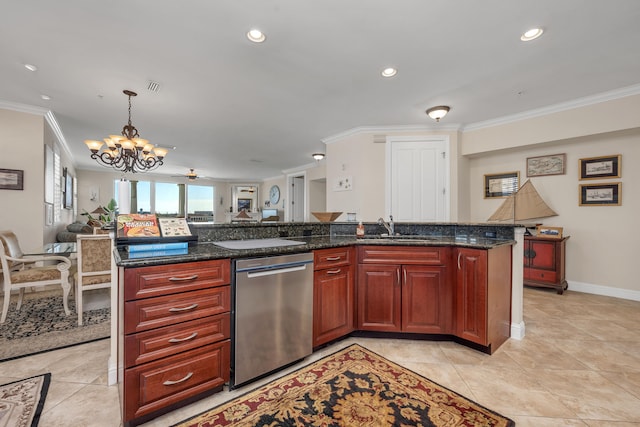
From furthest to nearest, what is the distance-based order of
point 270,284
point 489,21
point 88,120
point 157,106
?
point 88,120, point 157,106, point 489,21, point 270,284

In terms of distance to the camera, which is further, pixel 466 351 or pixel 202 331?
pixel 466 351

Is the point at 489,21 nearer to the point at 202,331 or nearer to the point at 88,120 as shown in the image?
the point at 202,331

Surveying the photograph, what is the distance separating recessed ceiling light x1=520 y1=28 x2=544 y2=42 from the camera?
6.70 ft

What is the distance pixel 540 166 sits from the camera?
13.7 ft

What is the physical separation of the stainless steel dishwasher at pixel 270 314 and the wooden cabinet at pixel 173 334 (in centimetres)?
8

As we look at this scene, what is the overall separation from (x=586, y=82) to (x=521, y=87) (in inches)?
24.7

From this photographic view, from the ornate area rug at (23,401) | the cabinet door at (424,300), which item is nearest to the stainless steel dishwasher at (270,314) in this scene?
the cabinet door at (424,300)

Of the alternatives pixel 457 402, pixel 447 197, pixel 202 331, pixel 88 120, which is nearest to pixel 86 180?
pixel 88 120

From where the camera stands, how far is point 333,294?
2225 millimetres

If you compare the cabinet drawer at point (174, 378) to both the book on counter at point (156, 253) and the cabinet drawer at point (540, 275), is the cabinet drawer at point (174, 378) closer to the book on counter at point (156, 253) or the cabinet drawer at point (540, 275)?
the book on counter at point (156, 253)

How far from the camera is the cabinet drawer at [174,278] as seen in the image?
1.35 m

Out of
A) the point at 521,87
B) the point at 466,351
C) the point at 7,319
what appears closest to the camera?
the point at 466,351

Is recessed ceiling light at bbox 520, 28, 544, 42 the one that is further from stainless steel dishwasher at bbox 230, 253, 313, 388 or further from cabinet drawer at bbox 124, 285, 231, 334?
cabinet drawer at bbox 124, 285, 231, 334

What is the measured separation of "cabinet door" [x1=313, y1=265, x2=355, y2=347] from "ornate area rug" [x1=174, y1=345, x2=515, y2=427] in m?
0.30
